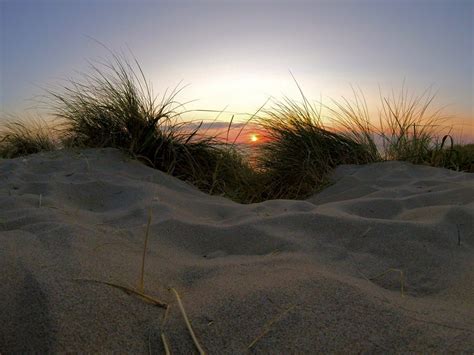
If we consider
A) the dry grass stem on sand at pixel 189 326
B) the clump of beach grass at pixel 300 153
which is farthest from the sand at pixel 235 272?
the clump of beach grass at pixel 300 153

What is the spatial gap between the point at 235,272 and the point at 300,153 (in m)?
2.59

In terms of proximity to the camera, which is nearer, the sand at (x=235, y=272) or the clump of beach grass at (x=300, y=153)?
the sand at (x=235, y=272)

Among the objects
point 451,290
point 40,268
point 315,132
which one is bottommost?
point 451,290

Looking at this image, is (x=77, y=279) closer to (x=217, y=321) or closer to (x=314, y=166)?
(x=217, y=321)

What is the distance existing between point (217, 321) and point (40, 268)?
1.63 feet

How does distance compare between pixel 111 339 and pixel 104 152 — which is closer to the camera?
pixel 111 339

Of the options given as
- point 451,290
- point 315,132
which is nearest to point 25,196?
point 451,290

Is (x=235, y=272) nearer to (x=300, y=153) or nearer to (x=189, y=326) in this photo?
(x=189, y=326)

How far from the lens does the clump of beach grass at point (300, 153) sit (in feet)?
11.5

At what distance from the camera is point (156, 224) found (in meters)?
1.83

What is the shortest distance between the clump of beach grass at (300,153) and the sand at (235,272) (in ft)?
3.58

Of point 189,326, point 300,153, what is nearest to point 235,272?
point 189,326

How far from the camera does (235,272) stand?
129 cm

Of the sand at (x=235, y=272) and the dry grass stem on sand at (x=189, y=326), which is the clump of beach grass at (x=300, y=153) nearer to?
the sand at (x=235, y=272)
